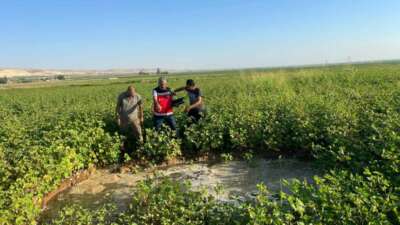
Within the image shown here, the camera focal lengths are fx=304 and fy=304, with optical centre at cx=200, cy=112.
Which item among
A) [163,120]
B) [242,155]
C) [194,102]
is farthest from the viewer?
[194,102]

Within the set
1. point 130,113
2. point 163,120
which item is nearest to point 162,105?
point 163,120

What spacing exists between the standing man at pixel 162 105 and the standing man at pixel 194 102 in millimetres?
377

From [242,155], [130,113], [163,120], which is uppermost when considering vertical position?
[130,113]

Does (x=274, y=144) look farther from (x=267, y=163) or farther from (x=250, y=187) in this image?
(x=250, y=187)

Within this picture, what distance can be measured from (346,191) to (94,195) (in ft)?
13.0

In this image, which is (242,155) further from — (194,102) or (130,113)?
(130,113)

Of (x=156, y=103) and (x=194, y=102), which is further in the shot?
(x=194, y=102)

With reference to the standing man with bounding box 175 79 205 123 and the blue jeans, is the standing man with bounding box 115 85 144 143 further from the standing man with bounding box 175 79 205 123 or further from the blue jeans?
the standing man with bounding box 175 79 205 123

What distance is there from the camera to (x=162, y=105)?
6.61 meters

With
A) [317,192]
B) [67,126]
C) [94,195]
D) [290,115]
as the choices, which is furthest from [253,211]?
[67,126]

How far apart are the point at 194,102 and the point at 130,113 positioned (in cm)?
144

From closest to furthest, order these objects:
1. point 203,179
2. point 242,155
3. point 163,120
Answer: point 203,179 → point 242,155 → point 163,120

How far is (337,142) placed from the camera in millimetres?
4848

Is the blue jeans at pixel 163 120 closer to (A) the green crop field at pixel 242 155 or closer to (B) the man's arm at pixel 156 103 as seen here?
(B) the man's arm at pixel 156 103
